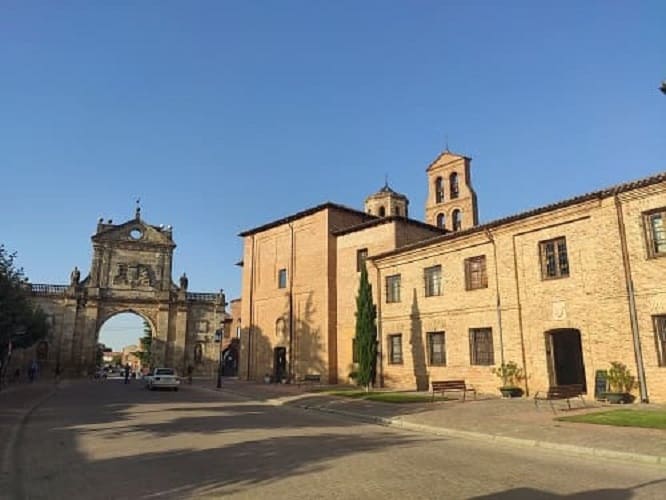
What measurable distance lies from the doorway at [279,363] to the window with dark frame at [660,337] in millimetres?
23892

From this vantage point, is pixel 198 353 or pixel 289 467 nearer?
pixel 289 467

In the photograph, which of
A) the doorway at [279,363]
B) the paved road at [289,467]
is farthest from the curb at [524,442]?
the doorway at [279,363]

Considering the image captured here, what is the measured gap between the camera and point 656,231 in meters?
17.2

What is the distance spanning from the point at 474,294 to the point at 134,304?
41.1 meters

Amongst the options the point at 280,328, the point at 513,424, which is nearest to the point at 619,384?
the point at 513,424

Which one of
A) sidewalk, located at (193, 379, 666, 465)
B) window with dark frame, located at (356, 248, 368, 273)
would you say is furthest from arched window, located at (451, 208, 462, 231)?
sidewalk, located at (193, 379, 666, 465)

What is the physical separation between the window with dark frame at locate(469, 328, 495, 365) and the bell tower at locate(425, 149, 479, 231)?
716 inches

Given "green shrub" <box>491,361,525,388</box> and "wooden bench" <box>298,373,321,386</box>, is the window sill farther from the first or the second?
"wooden bench" <box>298,373,321,386</box>

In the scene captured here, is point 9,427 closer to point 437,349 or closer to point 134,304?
point 437,349

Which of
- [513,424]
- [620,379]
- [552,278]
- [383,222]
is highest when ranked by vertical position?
[383,222]

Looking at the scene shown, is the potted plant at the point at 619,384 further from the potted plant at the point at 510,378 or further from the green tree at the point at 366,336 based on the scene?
the green tree at the point at 366,336

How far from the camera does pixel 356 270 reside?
31.7 meters

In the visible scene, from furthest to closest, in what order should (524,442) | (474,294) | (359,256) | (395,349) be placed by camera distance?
(359,256), (395,349), (474,294), (524,442)

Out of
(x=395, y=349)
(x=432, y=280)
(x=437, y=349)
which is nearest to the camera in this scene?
(x=437, y=349)
